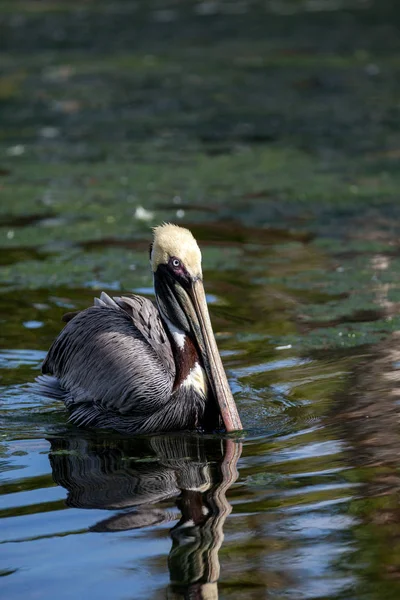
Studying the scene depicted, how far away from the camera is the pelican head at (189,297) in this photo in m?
4.98

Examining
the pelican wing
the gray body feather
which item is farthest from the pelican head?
the pelican wing

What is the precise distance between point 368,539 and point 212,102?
32.7 feet

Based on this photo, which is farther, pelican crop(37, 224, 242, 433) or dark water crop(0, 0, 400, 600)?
pelican crop(37, 224, 242, 433)

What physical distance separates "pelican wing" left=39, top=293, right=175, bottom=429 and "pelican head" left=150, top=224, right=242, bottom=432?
0.83 ft

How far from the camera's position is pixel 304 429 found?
498cm

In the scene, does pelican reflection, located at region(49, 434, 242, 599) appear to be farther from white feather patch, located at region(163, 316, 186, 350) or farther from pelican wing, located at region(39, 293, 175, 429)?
white feather patch, located at region(163, 316, 186, 350)

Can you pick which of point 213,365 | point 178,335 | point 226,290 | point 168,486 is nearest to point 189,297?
point 178,335

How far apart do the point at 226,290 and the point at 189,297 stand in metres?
2.20

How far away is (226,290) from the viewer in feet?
23.9

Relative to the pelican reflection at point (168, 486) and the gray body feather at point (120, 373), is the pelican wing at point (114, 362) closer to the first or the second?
the gray body feather at point (120, 373)

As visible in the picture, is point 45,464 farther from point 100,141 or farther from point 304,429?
point 100,141

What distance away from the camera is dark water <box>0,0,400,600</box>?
3.84 m

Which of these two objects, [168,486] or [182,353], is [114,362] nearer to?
[182,353]

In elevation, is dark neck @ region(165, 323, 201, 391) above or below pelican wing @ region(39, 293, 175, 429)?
above
